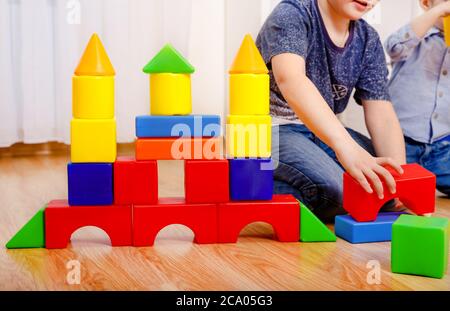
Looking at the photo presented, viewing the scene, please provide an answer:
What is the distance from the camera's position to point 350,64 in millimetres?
1294

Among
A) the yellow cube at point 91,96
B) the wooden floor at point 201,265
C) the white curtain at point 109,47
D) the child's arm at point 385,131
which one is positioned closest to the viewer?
the wooden floor at point 201,265

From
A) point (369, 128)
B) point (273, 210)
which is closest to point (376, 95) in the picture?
point (369, 128)

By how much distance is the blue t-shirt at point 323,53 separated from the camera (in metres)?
1.18

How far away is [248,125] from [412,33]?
65 centimetres

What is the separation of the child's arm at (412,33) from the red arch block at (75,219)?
0.83m

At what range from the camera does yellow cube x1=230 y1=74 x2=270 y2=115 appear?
0.98m

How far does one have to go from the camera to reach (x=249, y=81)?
0.98 metres

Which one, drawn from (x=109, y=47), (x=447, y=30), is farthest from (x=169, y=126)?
(x=109, y=47)

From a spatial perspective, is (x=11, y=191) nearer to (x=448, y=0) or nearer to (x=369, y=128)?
(x=369, y=128)

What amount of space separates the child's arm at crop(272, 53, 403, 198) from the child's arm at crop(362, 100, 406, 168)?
0.86 ft

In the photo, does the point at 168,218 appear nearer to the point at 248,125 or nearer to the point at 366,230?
the point at 248,125

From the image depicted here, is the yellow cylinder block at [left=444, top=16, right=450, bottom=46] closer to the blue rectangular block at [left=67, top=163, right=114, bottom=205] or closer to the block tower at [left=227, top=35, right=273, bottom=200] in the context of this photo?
the block tower at [left=227, top=35, right=273, bottom=200]

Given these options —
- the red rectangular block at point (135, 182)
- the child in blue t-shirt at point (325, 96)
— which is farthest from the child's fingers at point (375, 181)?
the red rectangular block at point (135, 182)

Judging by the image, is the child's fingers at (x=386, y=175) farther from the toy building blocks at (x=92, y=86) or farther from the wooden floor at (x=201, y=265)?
the toy building blocks at (x=92, y=86)
